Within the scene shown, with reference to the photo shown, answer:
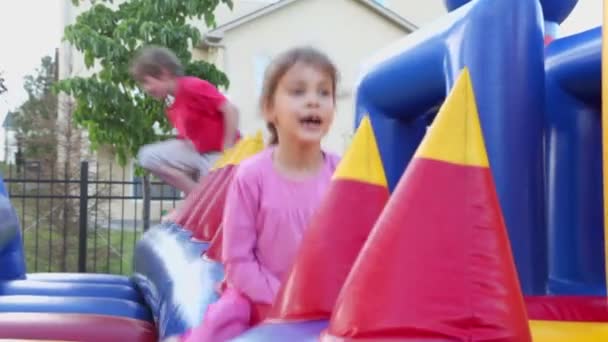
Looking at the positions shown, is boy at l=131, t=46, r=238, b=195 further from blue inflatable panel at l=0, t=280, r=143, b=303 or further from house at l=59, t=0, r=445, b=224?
house at l=59, t=0, r=445, b=224

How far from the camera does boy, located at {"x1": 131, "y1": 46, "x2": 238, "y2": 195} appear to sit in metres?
3.80

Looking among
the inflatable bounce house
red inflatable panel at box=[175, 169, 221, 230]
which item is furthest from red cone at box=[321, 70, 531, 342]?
red inflatable panel at box=[175, 169, 221, 230]

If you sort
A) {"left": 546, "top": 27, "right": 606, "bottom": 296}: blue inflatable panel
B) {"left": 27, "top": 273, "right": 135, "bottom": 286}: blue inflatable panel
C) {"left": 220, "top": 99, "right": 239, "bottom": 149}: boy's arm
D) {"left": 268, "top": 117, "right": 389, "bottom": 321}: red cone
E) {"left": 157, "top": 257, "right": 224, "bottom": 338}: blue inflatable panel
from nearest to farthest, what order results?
1. {"left": 268, "top": 117, "right": 389, "bottom": 321}: red cone
2. {"left": 546, "top": 27, "right": 606, "bottom": 296}: blue inflatable panel
3. {"left": 157, "top": 257, "right": 224, "bottom": 338}: blue inflatable panel
4. {"left": 27, "top": 273, "right": 135, "bottom": 286}: blue inflatable panel
5. {"left": 220, "top": 99, "right": 239, "bottom": 149}: boy's arm

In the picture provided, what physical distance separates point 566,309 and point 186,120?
2739 mm

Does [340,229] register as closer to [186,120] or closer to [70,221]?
[186,120]

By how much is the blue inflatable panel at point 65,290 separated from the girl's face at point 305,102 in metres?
1.69

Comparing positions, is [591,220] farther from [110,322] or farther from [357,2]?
[357,2]

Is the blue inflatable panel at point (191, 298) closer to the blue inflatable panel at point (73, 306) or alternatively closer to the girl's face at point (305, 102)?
the blue inflatable panel at point (73, 306)

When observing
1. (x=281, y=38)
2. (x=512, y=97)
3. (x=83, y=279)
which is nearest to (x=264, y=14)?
(x=281, y=38)

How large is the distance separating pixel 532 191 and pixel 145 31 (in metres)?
4.68

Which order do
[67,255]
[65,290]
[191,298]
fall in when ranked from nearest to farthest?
[191,298] < [65,290] < [67,255]

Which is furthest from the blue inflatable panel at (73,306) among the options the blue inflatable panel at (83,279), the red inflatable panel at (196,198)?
the blue inflatable panel at (83,279)

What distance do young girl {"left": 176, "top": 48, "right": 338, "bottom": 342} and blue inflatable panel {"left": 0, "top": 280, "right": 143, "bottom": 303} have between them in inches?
55.8

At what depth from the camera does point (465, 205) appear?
1.13 meters
